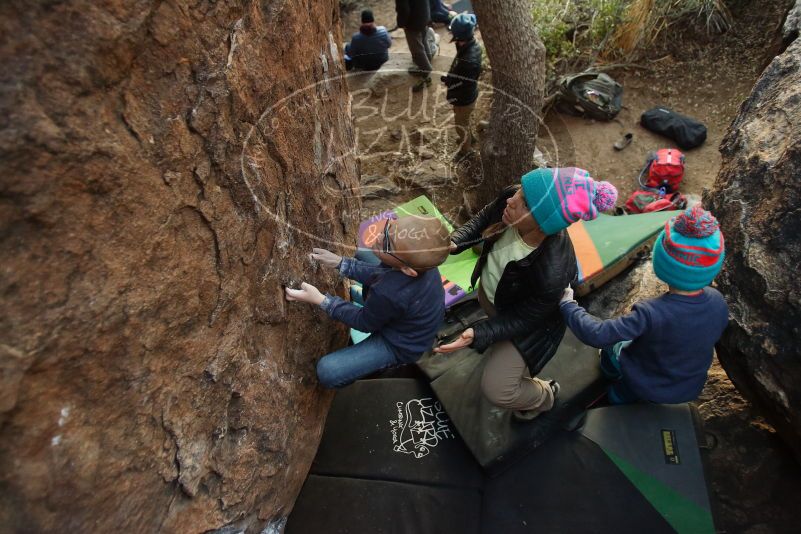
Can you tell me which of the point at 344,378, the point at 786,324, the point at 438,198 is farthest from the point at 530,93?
the point at 344,378

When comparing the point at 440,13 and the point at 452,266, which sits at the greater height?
the point at 440,13

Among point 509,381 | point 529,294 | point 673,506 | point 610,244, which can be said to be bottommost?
point 673,506

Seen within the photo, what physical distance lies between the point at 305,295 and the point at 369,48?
4.03 meters

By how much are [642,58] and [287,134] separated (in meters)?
5.44

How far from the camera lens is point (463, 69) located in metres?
4.03

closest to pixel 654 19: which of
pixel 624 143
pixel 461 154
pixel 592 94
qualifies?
pixel 592 94

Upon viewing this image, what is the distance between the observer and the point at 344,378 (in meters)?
2.08

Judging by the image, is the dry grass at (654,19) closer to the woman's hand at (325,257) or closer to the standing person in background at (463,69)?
the standing person in background at (463,69)

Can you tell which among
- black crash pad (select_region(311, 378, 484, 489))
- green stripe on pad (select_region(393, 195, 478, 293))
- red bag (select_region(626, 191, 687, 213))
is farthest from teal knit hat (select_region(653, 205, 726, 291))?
red bag (select_region(626, 191, 687, 213))

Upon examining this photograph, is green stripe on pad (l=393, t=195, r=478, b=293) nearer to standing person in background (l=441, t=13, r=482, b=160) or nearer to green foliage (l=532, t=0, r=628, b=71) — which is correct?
standing person in background (l=441, t=13, r=482, b=160)

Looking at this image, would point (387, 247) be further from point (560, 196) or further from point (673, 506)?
point (673, 506)

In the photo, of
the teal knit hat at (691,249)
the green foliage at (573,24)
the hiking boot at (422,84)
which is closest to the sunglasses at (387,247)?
the teal knit hat at (691,249)

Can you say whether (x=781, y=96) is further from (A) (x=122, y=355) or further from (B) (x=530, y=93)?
(A) (x=122, y=355)

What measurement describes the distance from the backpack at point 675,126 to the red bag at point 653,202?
2.89 ft
